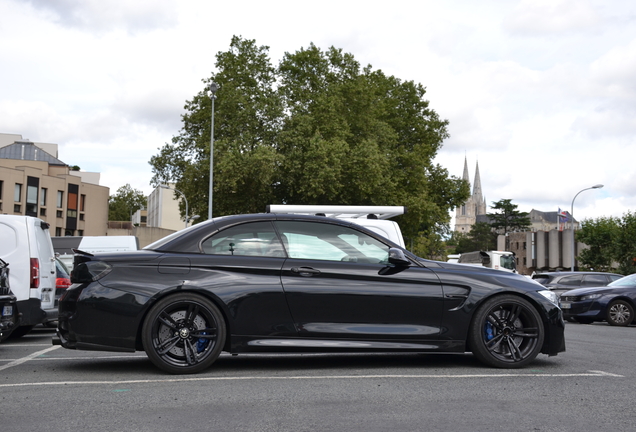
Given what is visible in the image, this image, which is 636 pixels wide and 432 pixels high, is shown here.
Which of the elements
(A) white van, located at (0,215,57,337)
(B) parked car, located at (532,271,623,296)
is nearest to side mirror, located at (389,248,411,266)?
(A) white van, located at (0,215,57,337)

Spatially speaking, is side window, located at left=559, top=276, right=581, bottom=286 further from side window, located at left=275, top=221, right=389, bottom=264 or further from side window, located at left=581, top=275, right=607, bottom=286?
side window, located at left=275, top=221, right=389, bottom=264

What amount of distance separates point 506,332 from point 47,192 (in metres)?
73.6

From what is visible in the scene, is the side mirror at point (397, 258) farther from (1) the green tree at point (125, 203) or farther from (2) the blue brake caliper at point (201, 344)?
(1) the green tree at point (125, 203)

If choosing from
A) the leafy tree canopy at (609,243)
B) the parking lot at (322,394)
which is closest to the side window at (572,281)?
the parking lot at (322,394)

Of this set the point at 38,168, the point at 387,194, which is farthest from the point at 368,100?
the point at 38,168

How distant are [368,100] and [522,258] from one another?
100136 millimetres

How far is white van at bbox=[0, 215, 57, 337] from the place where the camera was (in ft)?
33.0

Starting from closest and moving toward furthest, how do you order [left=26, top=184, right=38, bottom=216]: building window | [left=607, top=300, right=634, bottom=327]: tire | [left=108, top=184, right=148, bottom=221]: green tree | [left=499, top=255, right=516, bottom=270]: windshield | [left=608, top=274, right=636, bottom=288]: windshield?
[left=607, top=300, right=634, bottom=327]: tire
[left=608, top=274, right=636, bottom=288]: windshield
[left=499, top=255, right=516, bottom=270]: windshield
[left=26, top=184, right=38, bottom=216]: building window
[left=108, top=184, right=148, bottom=221]: green tree

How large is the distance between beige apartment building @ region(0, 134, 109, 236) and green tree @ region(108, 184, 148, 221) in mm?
38277

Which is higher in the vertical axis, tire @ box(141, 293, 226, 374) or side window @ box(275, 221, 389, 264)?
side window @ box(275, 221, 389, 264)

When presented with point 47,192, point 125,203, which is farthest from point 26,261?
point 125,203

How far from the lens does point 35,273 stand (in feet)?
34.4

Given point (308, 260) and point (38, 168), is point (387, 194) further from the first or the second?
point (38, 168)

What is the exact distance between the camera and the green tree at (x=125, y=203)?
127144 millimetres
